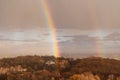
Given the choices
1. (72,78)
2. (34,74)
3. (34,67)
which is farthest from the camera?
(34,67)

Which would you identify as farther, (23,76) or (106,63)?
(106,63)

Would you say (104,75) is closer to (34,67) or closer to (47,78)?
(47,78)

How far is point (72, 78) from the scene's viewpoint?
274ft

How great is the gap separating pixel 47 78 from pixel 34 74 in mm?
6163

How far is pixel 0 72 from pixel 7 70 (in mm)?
3278

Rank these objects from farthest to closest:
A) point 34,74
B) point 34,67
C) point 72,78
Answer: point 34,67 < point 34,74 < point 72,78

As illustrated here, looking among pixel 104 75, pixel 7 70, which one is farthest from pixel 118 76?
pixel 7 70

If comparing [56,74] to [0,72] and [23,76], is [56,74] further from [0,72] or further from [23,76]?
[0,72]

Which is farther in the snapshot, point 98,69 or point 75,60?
point 75,60

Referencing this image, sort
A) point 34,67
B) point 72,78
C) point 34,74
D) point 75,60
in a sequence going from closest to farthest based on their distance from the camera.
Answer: point 72,78 → point 34,74 → point 34,67 → point 75,60

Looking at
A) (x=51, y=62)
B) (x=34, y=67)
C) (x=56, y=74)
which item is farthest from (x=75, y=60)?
(x=56, y=74)

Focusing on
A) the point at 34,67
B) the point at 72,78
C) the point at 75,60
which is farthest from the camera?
the point at 75,60

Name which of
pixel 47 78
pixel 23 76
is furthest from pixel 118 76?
pixel 23 76

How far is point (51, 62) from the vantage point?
4395 inches
